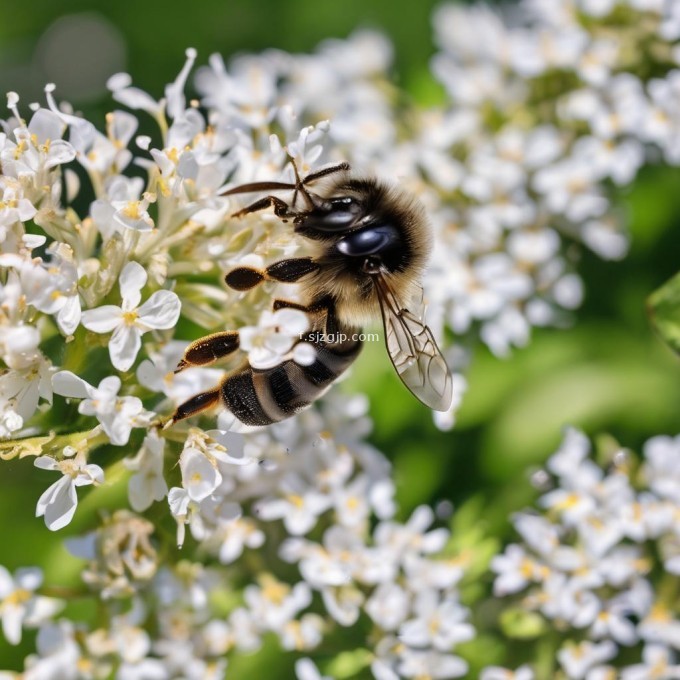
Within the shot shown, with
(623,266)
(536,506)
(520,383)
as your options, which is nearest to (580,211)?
(623,266)

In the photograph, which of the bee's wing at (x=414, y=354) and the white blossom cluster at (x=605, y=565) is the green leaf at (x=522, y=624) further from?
the bee's wing at (x=414, y=354)

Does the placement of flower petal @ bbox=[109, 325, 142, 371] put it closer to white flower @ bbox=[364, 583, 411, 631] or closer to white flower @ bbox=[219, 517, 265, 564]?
white flower @ bbox=[219, 517, 265, 564]

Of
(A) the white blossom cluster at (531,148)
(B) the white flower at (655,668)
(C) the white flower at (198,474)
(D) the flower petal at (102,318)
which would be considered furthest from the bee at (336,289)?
(B) the white flower at (655,668)

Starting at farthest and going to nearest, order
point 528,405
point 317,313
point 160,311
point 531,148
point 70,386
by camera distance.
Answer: point 531,148
point 528,405
point 317,313
point 160,311
point 70,386

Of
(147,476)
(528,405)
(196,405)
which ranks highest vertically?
(196,405)

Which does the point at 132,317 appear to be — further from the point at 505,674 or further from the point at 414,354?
the point at 505,674

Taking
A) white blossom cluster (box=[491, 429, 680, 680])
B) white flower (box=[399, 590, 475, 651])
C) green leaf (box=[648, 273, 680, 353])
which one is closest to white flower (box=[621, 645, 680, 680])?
white blossom cluster (box=[491, 429, 680, 680])

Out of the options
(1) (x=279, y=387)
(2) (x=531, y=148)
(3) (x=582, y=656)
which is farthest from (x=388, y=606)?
(2) (x=531, y=148)
